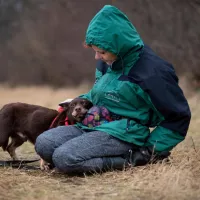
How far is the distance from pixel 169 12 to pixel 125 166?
34.4 feet

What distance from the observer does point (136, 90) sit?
4.88 m

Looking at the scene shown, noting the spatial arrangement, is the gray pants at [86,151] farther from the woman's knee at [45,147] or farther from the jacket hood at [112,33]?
the jacket hood at [112,33]

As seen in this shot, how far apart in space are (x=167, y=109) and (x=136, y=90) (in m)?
0.36

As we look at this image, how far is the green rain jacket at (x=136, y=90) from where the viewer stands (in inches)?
189

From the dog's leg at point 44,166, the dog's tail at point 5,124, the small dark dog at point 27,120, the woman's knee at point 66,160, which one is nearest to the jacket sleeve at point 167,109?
the woman's knee at point 66,160

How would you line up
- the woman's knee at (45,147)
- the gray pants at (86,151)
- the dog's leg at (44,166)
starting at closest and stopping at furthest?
the gray pants at (86,151)
the woman's knee at (45,147)
the dog's leg at (44,166)

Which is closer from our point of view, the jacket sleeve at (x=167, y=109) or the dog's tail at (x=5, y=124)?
the jacket sleeve at (x=167, y=109)

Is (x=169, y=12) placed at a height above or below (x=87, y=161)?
above

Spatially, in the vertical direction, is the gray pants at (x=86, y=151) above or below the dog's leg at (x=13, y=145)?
above

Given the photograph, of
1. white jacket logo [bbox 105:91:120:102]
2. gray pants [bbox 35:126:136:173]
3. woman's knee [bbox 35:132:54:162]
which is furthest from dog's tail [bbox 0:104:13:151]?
white jacket logo [bbox 105:91:120:102]

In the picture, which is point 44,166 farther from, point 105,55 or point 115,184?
point 105,55

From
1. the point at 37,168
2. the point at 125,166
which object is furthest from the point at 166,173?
the point at 37,168

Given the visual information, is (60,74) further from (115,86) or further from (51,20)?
(115,86)

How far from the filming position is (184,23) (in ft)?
47.6
